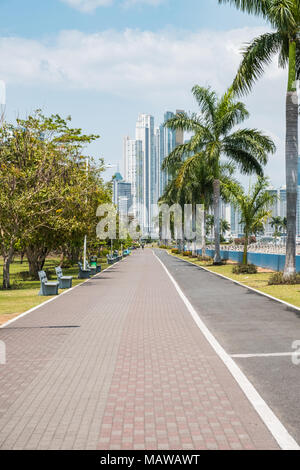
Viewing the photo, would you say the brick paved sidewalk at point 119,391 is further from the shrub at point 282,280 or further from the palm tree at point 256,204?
the palm tree at point 256,204

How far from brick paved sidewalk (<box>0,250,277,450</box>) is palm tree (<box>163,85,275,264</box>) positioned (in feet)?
82.1

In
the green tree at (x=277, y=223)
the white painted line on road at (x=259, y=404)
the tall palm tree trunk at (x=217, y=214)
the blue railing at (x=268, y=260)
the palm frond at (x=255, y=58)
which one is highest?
the palm frond at (x=255, y=58)

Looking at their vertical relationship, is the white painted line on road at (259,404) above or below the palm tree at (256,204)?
below

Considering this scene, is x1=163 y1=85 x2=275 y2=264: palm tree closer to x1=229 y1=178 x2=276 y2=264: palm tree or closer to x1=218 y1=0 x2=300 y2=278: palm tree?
x1=229 y1=178 x2=276 y2=264: palm tree

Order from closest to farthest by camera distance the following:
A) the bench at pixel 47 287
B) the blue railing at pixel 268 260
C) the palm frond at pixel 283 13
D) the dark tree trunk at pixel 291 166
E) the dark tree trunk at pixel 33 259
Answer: the bench at pixel 47 287, the palm frond at pixel 283 13, the dark tree trunk at pixel 291 166, the dark tree trunk at pixel 33 259, the blue railing at pixel 268 260

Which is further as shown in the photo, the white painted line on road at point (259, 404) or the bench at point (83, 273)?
the bench at point (83, 273)

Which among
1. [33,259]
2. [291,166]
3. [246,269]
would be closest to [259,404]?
[291,166]

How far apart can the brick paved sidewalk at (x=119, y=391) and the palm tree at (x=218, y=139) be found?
25.0 metres

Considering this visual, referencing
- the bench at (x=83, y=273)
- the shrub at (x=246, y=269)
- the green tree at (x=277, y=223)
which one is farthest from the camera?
the green tree at (x=277, y=223)

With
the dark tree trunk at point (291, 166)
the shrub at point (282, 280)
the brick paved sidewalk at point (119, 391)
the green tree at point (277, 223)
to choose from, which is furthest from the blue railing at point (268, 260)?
the green tree at point (277, 223)

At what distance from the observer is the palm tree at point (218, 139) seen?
33.9 m

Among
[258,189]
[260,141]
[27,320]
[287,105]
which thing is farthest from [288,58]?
[27,320]
